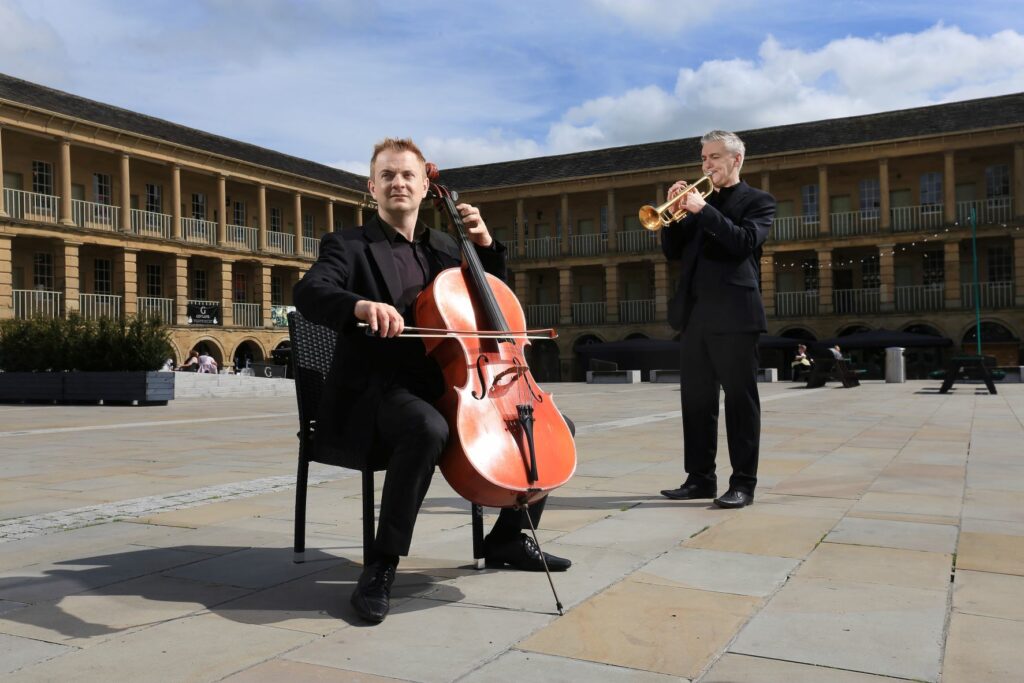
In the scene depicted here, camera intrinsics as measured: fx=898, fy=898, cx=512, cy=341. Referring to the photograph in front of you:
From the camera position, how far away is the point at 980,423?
10.7 meters

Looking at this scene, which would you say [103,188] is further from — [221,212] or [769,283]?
[769,283]

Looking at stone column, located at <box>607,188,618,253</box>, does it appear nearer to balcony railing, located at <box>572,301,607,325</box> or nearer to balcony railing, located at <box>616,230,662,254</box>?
balcony railing, located at <box>616,230,662,254</box>

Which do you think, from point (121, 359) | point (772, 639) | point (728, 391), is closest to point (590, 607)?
point (772, 639)

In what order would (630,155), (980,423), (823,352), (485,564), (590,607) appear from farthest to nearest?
(630,155)
(823,352)
(980,423)
(485,564)
(590,607)

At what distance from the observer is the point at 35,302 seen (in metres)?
29.0

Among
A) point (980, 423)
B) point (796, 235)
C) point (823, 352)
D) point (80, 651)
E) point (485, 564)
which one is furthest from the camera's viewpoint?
point (796, 235)

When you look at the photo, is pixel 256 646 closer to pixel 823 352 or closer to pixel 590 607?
pixel 590 607

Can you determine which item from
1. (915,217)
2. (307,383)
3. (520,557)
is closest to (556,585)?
(520,557)

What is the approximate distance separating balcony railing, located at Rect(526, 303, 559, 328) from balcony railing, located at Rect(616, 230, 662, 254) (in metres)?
4.47

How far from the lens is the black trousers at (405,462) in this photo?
9.19ft

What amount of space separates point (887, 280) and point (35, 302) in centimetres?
3123

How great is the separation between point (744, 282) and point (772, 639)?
8.70 feet

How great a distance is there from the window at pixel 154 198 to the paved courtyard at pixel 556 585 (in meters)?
31.1

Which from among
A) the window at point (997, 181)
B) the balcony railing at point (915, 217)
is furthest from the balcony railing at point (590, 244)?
the window at point (997, 181)
